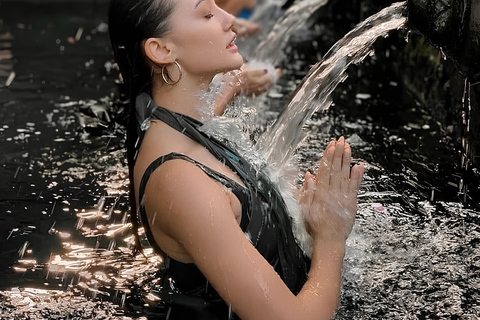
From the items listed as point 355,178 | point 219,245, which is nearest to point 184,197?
point 219,245

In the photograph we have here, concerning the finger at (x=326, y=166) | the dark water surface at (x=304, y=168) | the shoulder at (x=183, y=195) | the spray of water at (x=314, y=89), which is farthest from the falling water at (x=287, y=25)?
the shoulder at (x=183, y=195)

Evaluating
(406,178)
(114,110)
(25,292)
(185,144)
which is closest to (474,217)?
(406,178)

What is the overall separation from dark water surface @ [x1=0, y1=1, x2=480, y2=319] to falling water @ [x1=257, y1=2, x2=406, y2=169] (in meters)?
0.53

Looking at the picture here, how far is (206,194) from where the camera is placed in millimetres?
2189

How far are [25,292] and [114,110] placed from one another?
2.36m

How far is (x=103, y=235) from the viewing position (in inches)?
134

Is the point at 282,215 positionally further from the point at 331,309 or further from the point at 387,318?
the point at 387,318

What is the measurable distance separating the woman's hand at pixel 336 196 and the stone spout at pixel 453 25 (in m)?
0.76

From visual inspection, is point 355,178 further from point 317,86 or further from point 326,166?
point 317,86

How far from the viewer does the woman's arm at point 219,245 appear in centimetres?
218

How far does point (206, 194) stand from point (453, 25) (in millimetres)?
1373

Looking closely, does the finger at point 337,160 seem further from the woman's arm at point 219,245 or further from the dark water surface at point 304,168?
the dark water surface at point 304,168

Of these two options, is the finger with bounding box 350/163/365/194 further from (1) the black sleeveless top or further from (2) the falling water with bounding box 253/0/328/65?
(2) the falling water with bounding box 253/0/328/65

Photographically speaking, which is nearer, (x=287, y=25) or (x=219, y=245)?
(x=219, y=245)
